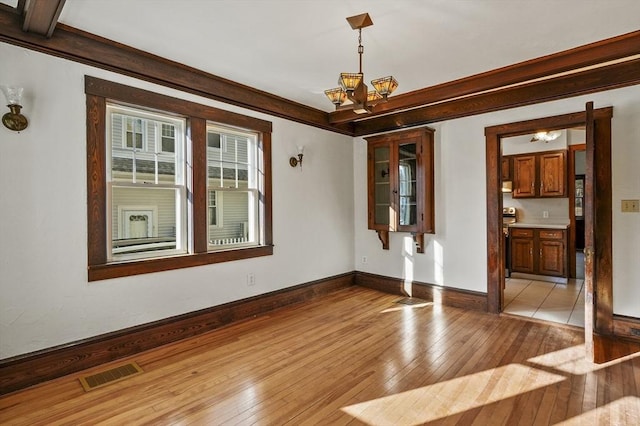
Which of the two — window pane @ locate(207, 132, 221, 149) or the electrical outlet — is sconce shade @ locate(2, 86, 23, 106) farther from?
the electrical outlet

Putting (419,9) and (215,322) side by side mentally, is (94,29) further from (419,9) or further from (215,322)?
(215,322)

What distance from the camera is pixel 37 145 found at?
2537 mm

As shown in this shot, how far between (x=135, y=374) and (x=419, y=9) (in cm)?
338

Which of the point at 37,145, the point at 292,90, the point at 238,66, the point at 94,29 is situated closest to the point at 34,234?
the point at 37,145

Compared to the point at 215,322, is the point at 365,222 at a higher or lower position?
higher

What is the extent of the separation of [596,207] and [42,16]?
16.1ft

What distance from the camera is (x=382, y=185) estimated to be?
5043mm

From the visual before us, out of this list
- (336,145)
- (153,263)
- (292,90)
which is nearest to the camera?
(153,263)

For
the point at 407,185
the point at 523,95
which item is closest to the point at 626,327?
the point at 523,95

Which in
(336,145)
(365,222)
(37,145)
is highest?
(336,145)

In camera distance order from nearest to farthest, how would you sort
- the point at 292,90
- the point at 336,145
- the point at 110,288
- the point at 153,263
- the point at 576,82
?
1. the point at 110,288
2. the point at 153,263
3. the point at 576,82
4. the point at 292,90
5. the point at 336,145

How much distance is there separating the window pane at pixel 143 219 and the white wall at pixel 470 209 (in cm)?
292

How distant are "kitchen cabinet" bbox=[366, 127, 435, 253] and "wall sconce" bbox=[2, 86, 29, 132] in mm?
3869

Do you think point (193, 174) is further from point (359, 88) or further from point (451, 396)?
point (451, 396)
